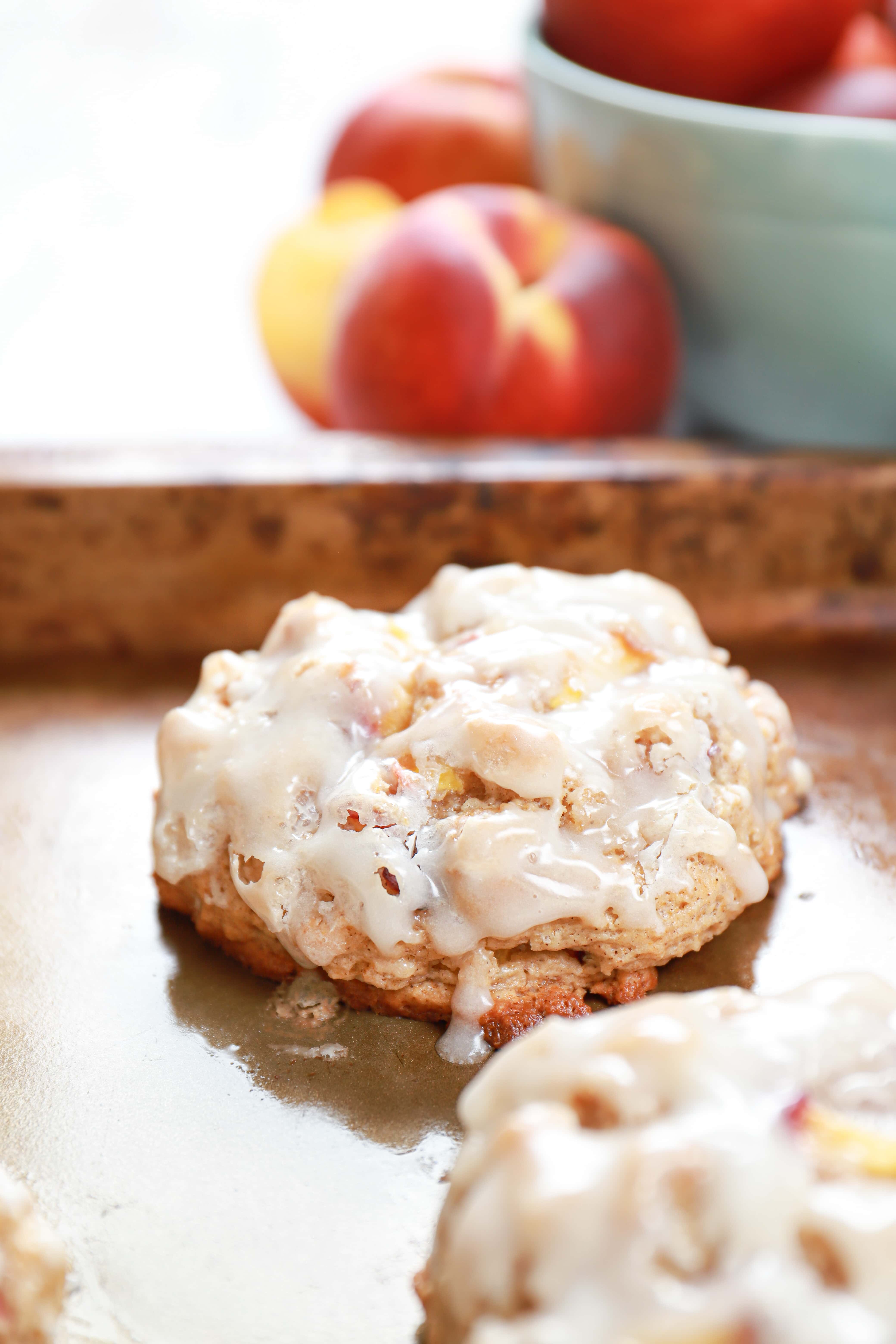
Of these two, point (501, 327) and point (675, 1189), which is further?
point (501, 327)

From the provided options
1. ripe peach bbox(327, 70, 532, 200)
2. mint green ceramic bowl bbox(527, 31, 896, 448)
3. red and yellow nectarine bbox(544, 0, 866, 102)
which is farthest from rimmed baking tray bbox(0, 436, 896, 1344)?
ripe peach bbox(327, 70, 532, 200)

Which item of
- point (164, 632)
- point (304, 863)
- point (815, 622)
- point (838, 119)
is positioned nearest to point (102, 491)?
point (164, 632)

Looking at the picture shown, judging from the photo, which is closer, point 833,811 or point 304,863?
point 304,863

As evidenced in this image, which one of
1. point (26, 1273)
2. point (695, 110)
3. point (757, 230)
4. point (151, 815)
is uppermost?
point (695, 110)

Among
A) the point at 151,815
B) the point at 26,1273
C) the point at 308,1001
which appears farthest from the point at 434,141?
the point at 26,1273

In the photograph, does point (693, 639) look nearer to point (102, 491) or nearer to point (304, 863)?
point (304, 863)

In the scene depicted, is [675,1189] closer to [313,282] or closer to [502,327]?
[502,327]
